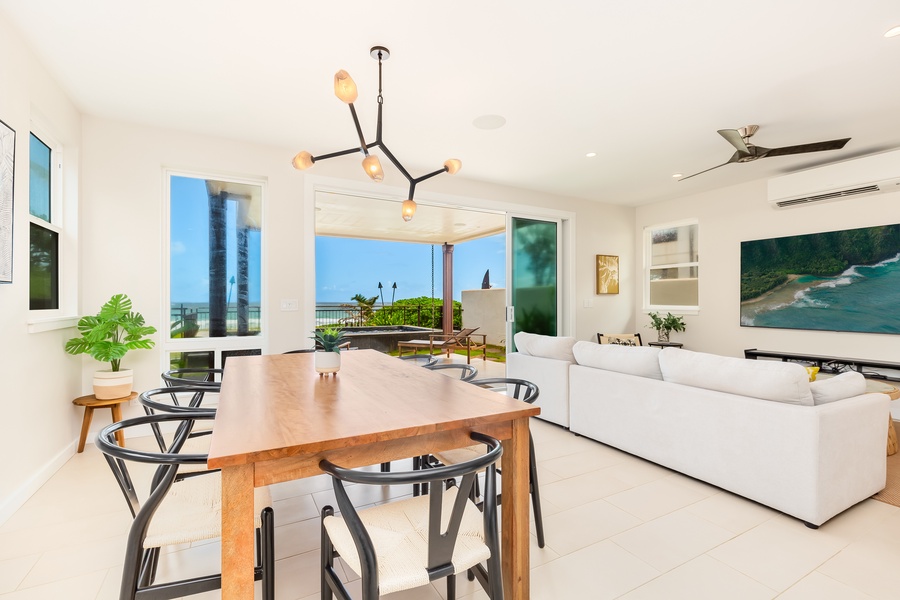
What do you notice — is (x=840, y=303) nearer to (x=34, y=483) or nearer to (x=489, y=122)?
(x=489, y=122)

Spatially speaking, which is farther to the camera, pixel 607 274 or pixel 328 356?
pixel 607 274

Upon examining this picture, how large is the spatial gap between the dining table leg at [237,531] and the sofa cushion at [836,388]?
2.68 m

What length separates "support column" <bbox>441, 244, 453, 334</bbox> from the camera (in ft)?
34.3

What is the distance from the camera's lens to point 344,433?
48.0 inches

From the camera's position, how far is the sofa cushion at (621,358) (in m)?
3.01

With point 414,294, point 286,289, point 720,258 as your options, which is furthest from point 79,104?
point 414,294

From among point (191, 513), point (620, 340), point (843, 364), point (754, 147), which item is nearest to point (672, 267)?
point (620, 340)

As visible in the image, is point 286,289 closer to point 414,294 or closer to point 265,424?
point 265,424

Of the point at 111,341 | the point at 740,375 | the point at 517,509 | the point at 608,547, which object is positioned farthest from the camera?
the point at 111,341

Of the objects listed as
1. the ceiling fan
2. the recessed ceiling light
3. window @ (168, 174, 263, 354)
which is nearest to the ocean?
the ceiling fan

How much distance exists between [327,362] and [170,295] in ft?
7.90

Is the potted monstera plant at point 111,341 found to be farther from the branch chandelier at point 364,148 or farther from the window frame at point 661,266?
the window frame at point 661,266

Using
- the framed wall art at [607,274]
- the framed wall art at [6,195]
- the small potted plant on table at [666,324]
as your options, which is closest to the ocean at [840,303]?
the small potted plant on table at [666,324]

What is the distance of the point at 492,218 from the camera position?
25.2 ft
